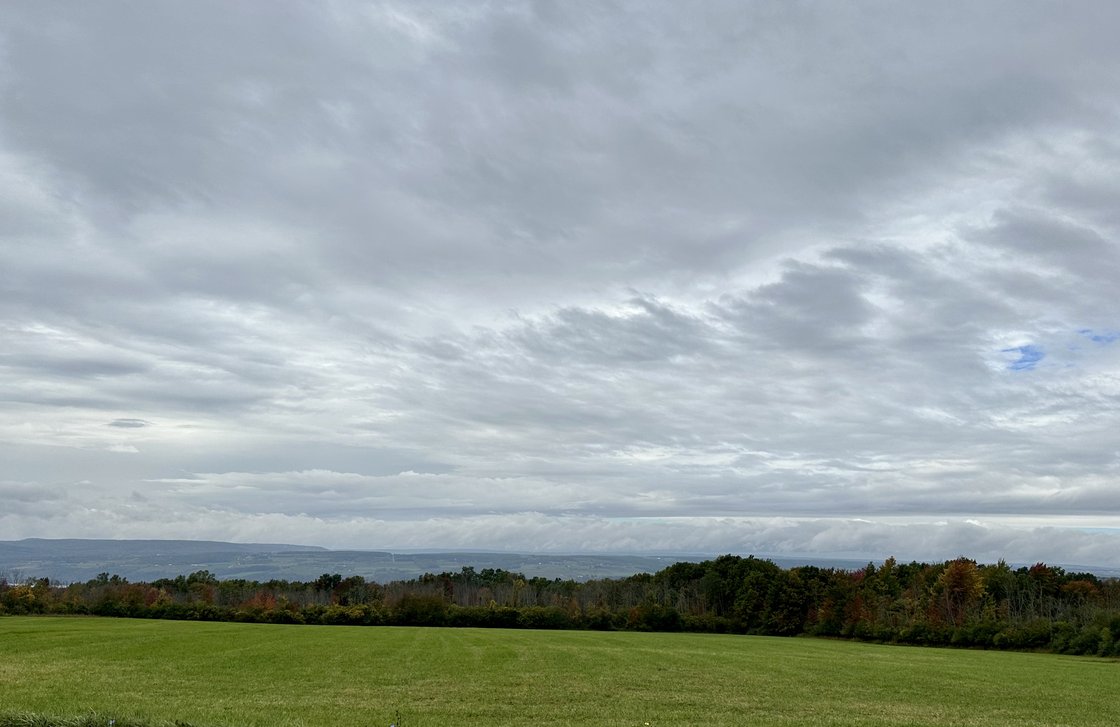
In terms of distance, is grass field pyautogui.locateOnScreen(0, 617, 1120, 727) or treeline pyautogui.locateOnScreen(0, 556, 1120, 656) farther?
treeline pyautogui.locateOnScreen(0, 556, 1120, 656)

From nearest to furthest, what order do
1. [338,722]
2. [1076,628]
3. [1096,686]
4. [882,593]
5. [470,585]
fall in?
[338,722] → [1096,686] → [1076,628] → [882,593] → [470,585]

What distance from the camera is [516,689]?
31156 mm

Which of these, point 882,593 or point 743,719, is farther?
point 882,593

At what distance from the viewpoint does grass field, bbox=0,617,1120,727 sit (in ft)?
77.4

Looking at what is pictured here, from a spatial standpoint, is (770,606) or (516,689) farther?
(770,606)

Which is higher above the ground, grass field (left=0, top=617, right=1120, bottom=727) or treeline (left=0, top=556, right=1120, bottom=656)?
grass field (left=0, top=617, right=1120, bottom=727)

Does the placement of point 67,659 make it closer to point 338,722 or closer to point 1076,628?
point 338,722

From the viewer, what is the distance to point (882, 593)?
13375 cm

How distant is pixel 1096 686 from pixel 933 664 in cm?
1613

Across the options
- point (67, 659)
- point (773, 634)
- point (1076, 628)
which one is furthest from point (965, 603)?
point (67, 659)

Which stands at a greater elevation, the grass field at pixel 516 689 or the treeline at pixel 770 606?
the grass field at pixel 516 689

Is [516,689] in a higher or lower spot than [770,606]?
higher

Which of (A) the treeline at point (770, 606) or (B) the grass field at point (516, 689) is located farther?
(A) the treeline at point (770, 606)

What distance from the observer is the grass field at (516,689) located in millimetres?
23594
